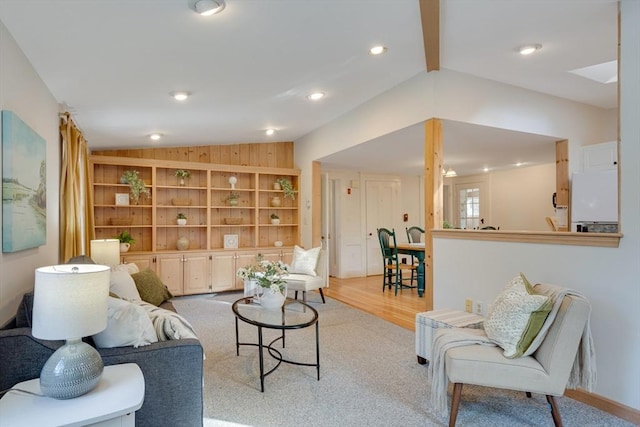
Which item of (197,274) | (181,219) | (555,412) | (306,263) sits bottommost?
(555,412)

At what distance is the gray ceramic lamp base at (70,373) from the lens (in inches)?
53.2

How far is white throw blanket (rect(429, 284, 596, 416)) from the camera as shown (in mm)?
1963

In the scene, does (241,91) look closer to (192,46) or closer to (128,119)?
(192,46)

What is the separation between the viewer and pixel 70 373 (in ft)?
4.48

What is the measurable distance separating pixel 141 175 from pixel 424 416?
16.7 feet

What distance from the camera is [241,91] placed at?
11.4ft

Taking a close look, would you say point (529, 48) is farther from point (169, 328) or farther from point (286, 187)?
point (286, 187)

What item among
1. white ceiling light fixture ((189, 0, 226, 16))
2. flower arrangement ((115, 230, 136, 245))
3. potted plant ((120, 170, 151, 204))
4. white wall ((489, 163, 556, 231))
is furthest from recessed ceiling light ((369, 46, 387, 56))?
white wall ((489, 163, 556, 231))

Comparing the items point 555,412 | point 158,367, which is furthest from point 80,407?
point 555,412

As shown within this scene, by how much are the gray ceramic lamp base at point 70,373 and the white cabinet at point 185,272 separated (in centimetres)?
391

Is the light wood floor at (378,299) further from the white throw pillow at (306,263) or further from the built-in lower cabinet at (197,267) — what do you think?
the built-in lower cabinet at (197,267)

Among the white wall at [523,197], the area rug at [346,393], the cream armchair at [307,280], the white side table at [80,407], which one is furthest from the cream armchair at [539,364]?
the white wall at [523,197]

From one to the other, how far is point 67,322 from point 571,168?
550 cm

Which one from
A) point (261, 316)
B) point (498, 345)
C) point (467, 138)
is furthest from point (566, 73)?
point (261, 316)
